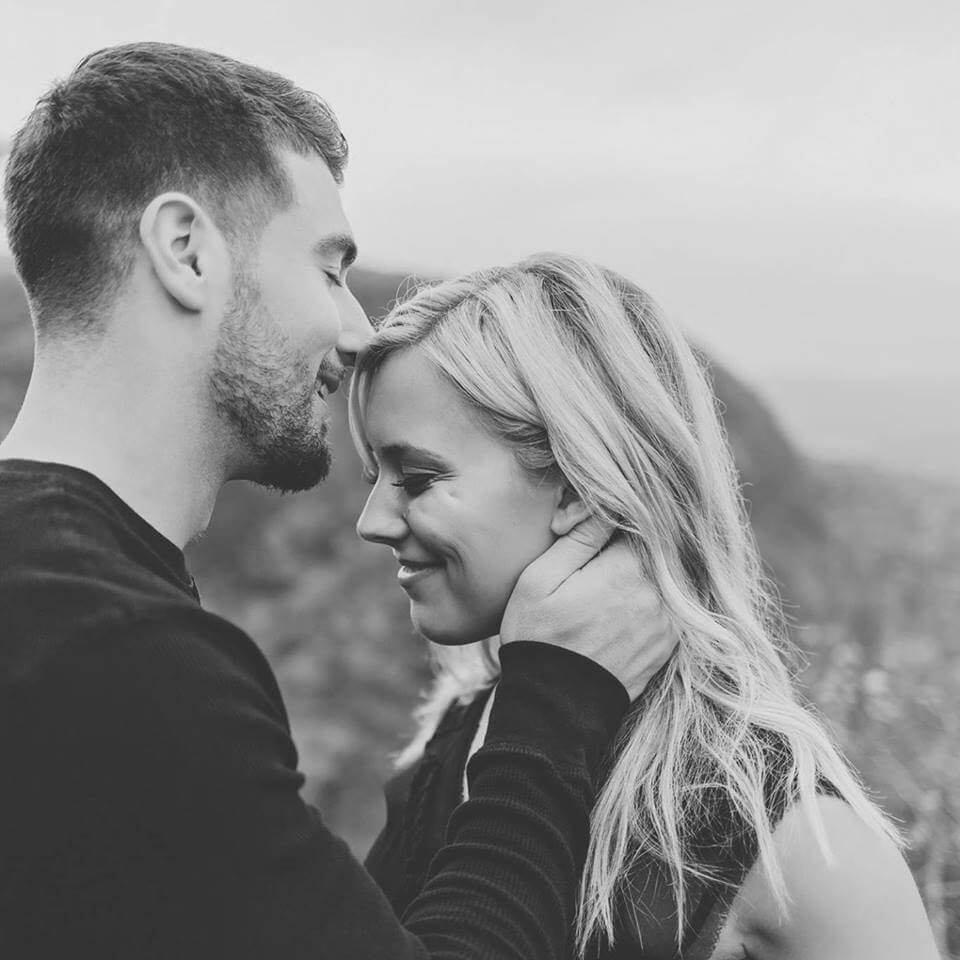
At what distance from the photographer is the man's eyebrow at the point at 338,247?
8.20ft

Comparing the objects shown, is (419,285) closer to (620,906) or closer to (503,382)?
(503,382)

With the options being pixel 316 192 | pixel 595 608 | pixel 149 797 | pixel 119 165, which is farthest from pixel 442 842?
pixel 119 165

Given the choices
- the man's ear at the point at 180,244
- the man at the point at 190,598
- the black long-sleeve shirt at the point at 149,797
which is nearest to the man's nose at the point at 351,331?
the man at the point at 190,598

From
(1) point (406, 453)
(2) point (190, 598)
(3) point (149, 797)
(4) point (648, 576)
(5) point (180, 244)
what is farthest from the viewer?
(1) point (406, 453)

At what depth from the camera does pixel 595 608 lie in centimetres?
226

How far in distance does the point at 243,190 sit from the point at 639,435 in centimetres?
101

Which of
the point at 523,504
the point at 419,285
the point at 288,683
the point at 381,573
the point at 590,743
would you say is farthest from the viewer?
the point at 381,573

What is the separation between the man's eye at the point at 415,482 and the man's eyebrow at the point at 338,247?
510 mm

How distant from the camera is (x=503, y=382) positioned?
2547 mm

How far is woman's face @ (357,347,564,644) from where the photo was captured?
2.50 metres

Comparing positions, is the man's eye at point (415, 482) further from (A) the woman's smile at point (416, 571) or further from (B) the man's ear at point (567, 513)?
(B) the man's ear at point (567, 513)

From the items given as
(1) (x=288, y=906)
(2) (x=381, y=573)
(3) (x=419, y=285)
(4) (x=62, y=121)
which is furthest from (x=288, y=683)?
(1) (x=288, y=906)

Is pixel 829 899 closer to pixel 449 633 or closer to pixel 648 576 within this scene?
pixel 648 576

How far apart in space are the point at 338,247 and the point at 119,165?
20.0 inches
